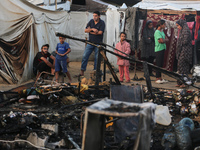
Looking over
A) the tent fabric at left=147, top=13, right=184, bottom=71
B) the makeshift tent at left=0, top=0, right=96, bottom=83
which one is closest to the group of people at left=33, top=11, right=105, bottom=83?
the makeshift tent at left=0, top=0, right=96, bottom=83

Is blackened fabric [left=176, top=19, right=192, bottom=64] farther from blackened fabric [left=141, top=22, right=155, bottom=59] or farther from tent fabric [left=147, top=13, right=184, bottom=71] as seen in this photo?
tent fabric [left=147, top=13, right=184, bottom=71]

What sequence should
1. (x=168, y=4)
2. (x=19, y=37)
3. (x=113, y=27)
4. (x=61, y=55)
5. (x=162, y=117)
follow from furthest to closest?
(x=168, y=4), (x=113, y=27), (x=19, y=37), (x=61, y=55), (x=162, y=117)

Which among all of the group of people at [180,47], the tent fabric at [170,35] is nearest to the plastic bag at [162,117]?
the group of people at [180,47]

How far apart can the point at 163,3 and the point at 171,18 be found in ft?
7.24

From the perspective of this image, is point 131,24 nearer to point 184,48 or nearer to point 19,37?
point 184,48

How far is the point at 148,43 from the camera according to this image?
9.88m

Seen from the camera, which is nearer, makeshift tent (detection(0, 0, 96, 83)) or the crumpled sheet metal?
the crumpled sheet metal

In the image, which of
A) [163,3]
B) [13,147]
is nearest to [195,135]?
[13,147]

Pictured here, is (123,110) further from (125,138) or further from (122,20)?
(122,20)

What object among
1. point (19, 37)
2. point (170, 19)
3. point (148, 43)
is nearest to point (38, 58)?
point (19, 37)

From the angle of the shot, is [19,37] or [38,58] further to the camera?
[19,37]

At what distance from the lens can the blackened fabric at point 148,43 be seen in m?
9.78

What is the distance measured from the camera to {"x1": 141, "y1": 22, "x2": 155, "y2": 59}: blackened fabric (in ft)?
32.1

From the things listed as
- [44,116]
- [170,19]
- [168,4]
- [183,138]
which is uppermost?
[168,4]
